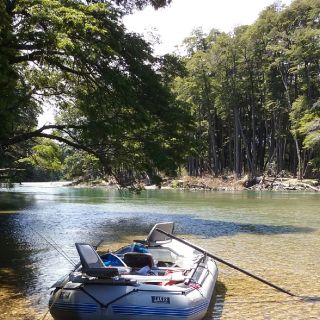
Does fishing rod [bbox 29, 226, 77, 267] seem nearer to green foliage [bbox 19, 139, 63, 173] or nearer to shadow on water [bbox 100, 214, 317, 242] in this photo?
shadow on water [bbox 100, 214, 317, 242]

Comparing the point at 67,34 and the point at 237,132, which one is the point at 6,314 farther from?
the point at 237,132

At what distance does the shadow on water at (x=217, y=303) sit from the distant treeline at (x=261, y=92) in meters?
31.2

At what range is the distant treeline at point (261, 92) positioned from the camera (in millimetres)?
43406

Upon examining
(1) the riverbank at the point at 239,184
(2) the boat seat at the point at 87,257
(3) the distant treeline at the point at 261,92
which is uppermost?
(3) the distant treeline at the point at 261,92

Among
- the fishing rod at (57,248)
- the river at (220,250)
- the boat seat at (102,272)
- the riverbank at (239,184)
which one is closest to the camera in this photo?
the boat seat at (102,272)

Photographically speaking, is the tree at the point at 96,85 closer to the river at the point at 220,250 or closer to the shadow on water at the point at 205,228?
the shadow on water at the point at 205,228

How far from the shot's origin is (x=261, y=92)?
178 feet

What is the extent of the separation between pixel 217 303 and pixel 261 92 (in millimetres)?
49610

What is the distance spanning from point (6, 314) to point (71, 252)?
472 cm

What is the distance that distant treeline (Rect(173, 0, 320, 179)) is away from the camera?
43.4 metres

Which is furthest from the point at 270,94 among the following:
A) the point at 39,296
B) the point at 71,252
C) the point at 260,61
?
the point at 39,296

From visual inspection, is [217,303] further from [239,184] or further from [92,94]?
[239,184]

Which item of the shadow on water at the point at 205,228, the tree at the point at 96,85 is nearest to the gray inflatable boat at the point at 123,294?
the tree at the point at 96,85

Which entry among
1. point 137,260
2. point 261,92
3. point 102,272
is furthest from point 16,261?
point 261,92
